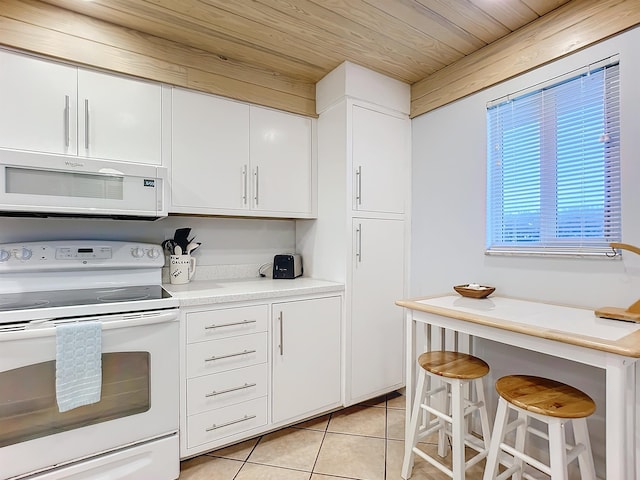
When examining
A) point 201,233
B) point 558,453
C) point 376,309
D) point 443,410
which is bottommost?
point 443,410

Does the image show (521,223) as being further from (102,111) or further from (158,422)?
(102,111)

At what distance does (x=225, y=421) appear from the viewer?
184 cm

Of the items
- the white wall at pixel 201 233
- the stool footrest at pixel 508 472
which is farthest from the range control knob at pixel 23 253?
the stool footrest at pixel 508 472

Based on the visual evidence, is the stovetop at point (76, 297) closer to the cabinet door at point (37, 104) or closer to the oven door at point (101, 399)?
the oven door at point (101, 399)

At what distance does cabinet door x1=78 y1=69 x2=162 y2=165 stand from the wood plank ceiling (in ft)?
0.35

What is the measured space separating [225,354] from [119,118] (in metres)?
1.39

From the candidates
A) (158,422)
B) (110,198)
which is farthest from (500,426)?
(110,198)

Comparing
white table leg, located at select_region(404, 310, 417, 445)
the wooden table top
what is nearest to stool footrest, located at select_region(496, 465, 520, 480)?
white table leg, located at select_region(404, 310, 417, 445)

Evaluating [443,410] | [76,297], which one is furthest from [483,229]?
[76,297]

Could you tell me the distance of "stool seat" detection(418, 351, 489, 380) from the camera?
4.97 feet

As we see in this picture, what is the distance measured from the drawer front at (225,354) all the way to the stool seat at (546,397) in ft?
3.96

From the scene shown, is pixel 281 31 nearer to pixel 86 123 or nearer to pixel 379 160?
pixel 379 160

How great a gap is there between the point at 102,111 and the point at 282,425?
6.62ft

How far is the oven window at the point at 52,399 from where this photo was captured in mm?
1357
